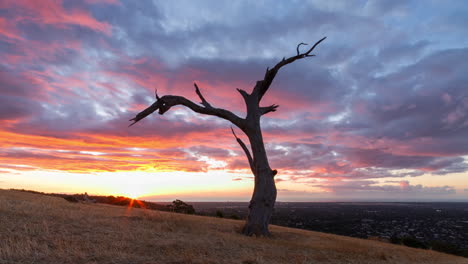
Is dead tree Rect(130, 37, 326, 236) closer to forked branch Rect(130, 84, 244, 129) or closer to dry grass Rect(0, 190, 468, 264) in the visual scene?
forked branch Rect(130, 84, 244, 129)

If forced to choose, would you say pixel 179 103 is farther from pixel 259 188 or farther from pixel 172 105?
pixel 259 188

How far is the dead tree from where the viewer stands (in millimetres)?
15922

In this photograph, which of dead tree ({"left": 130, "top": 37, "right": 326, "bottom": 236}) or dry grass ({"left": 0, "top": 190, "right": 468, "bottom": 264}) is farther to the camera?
dead tree ({"left": 130, "top": 37, "right": 326, "bottom": 236})

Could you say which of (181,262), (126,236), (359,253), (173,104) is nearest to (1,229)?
(126,236)

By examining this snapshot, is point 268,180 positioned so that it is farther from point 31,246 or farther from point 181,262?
point 31,246

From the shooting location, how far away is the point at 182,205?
122 feet

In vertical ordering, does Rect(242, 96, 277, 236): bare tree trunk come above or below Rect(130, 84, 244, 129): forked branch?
below

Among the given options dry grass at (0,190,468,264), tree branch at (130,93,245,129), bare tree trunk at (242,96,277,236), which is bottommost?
dry grass at (0,190,468,264)

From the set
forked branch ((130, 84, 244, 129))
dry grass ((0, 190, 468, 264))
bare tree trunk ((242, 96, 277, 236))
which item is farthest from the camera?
forked branch ((130, 84, 244, 129))

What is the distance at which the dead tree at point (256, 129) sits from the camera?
52.2 feet

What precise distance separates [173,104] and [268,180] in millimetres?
5932

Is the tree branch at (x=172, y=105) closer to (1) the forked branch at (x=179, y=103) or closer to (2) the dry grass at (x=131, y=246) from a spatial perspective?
(1) the forked branch at (x=179, y=103)

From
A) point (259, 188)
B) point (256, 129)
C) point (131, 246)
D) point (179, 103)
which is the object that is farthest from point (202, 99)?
point (131, 246)

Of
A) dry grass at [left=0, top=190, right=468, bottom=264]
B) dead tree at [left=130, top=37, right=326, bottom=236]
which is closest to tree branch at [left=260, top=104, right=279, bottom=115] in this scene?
dead tree at [left=130, top=37, right=326, bottom=236]
